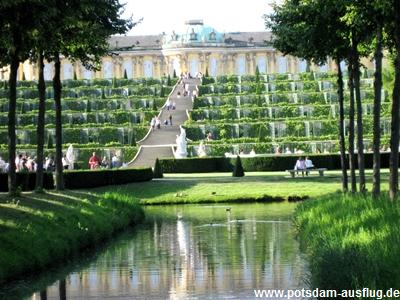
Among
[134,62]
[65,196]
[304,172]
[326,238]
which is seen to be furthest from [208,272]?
[134,62]

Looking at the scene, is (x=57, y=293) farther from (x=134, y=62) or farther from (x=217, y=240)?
(x=134, y=62)

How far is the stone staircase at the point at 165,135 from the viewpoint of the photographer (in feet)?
214

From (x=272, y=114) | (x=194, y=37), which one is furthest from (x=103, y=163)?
(x=194, y=37)

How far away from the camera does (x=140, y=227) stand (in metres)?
28.6

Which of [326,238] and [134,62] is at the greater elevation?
[134,62]

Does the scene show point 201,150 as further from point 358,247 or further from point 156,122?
point 358,247

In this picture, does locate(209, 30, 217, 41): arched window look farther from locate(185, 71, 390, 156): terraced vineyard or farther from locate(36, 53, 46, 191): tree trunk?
locate(36, 53, 46, 191): tree trunk

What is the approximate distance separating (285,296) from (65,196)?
46.2ft

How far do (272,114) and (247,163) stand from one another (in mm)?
29573

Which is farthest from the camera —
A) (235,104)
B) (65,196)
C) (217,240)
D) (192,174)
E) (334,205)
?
(235,104)

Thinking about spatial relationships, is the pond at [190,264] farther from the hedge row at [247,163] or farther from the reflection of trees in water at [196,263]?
the hedge row at [247,163]

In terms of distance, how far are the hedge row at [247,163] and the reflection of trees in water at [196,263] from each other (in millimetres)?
26854

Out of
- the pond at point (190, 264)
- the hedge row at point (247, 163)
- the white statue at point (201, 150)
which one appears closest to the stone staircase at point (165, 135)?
the white statue at point (201, 150)

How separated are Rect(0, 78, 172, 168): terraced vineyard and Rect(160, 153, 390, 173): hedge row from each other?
883 centimetres
